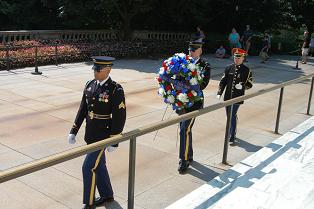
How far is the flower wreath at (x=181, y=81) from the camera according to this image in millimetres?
5809

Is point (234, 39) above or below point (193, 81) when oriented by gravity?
below

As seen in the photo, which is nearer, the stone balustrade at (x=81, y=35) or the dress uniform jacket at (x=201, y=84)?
the dress uniform jacket at (x=201, y=84)

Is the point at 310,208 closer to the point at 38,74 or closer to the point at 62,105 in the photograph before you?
A: the point at 62,105

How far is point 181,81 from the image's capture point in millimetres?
5879

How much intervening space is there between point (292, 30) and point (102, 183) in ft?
106

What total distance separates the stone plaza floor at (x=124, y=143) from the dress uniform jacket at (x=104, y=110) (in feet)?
3.06

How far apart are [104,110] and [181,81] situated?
60.3 inches

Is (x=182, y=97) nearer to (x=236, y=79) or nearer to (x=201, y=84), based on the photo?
(x=201, y=84)

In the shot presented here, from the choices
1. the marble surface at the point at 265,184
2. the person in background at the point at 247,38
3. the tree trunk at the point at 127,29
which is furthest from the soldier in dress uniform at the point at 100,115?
the person in background at the point at 247,38

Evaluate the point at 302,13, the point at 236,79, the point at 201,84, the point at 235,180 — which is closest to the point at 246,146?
the point at 236,79

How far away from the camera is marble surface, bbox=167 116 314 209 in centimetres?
513

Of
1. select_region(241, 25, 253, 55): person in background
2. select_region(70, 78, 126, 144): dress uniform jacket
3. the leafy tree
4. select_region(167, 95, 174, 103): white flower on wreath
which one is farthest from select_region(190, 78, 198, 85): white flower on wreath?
the leafy tree

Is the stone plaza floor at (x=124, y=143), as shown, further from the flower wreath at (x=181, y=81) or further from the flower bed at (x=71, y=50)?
the flower wreath at (x=181, y=81)

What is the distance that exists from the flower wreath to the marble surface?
1195mm
